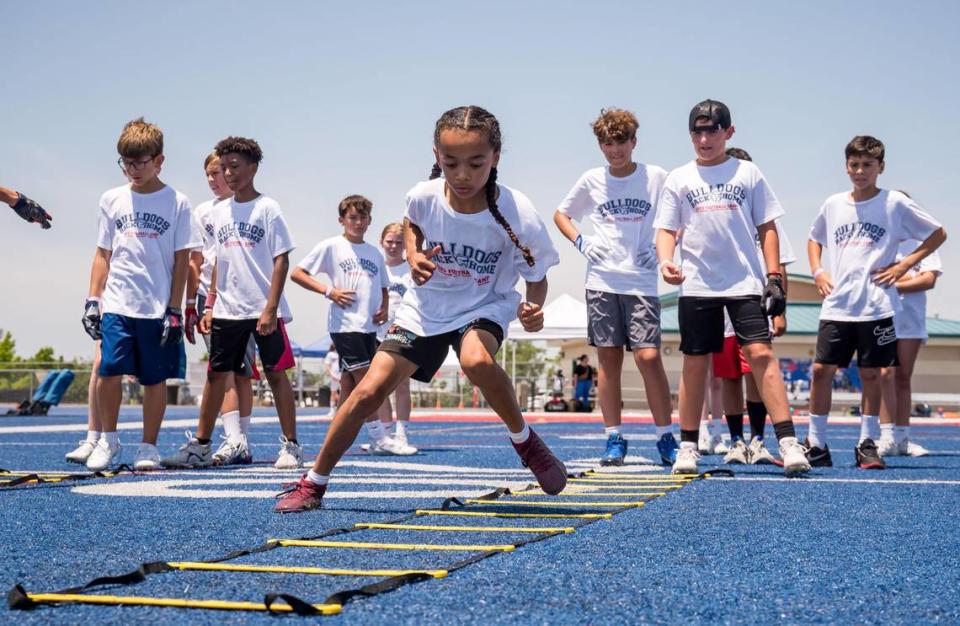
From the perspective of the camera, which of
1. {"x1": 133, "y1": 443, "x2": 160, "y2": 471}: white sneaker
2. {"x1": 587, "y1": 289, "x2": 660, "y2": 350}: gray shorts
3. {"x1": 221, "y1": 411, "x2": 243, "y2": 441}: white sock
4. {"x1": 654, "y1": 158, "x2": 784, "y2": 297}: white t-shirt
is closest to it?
{"x1": 654, "y1": 158, "x2": 784, "y2": 297}: white t-shirt

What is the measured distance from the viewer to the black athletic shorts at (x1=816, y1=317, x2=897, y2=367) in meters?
7.67

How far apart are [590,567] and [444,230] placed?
203 centimetres

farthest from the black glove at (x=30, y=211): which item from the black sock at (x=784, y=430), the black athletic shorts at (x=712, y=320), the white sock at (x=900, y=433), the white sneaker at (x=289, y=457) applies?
the white sock at (x=900, y=433)

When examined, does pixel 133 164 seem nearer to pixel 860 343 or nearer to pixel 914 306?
pixel 860 343

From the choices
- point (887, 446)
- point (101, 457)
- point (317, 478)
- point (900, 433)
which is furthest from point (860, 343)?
point (101, 457)

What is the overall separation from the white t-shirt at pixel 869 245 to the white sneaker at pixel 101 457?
4.92 m

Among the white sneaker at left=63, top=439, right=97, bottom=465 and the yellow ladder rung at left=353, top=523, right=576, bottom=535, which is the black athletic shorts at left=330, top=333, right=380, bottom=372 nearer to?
the white sneaker at left=63, top=439, right=97, bottom=465

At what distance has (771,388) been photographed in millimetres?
6453

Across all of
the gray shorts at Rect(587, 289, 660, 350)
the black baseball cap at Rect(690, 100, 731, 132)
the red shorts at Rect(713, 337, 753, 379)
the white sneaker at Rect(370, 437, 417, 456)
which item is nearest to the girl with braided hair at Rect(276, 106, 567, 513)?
the black baseball cap at Rect(690, 100, 731, 132)

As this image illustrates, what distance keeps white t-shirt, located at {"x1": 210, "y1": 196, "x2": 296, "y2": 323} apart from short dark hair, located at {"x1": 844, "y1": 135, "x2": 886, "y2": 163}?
156 inches

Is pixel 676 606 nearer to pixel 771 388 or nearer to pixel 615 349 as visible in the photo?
pixel 771 388

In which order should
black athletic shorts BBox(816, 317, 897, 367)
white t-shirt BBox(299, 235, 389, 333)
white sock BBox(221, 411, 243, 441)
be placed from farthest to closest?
white t-shirt BBox(299, 235, 389, 333) → white sock BBox(221, 411, 243, 441) → black athletic shorts BBox(816, 317, 897, 367)

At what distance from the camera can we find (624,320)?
7520mm

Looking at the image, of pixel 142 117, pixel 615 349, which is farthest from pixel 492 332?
pixel 142 117
